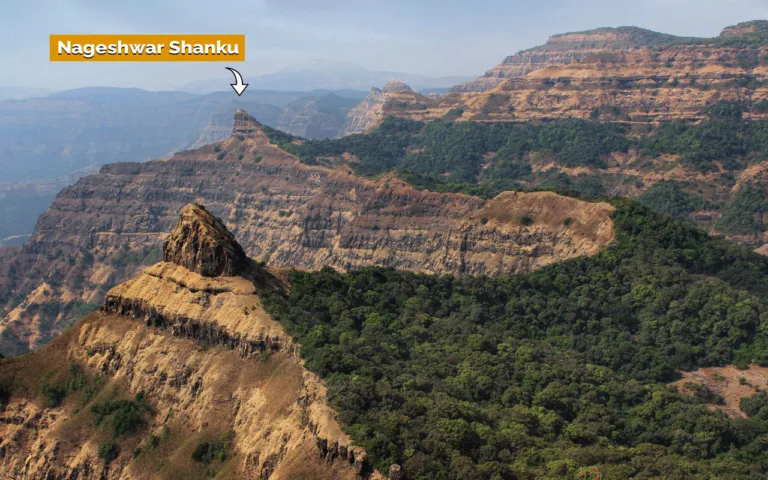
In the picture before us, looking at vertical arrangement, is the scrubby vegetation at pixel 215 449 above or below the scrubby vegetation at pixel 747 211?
below

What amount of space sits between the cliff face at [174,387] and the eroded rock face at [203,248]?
21cm

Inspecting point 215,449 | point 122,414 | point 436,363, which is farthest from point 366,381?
point 122,414

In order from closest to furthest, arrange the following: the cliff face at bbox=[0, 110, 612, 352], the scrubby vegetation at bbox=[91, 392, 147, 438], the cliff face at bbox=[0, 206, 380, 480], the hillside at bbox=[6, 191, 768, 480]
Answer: the hillside at bbox=[6, 191, 768, 480]
the cliff face at bbox=[0, 206, 380, 480]
the scrubby vegetation at bbox=[91, 392, 147, 438]
the cliff face at bbox=[0, 110, 612, 352]

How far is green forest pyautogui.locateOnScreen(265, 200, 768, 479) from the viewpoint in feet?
180

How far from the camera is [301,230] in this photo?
167875 mm

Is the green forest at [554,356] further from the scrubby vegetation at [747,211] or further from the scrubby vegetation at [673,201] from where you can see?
the scrubby vegetation at [673,201]

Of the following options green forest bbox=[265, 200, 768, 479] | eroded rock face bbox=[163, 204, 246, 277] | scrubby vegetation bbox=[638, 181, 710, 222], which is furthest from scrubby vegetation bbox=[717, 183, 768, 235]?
eroded rock face bbox=[163, 204, 246, 277]

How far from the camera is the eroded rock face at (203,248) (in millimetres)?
73812

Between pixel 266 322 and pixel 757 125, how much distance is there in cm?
17463

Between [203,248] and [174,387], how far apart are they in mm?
14298

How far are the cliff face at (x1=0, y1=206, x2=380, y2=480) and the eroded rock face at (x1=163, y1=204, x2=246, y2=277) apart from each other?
0.21 meters

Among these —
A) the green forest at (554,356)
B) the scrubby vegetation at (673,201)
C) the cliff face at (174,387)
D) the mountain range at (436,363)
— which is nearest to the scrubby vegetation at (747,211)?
the scrubby vegetation at (673,201)

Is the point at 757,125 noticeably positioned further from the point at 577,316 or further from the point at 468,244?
the point at 577,316

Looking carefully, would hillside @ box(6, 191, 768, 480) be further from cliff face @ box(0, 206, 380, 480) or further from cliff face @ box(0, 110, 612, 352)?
cliff face @ box(0, 110, 612, 352)
